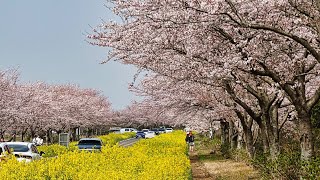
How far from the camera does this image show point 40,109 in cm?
4466

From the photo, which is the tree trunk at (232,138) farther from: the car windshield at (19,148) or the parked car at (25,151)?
the car windshield at (19,148)

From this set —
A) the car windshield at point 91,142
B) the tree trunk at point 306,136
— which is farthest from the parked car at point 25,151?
the tree trunk at point 306,136

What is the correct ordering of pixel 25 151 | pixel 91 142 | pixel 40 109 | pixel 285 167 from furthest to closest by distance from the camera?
pixel 40 109 → pixel 91 142 → pixel 25 151 → pixel 285 167

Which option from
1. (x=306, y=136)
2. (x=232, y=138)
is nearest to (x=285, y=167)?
(x=306, y=136)

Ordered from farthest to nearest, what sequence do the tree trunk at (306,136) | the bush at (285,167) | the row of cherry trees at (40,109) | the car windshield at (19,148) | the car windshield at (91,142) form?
the row of cherry trees at (40,109)
the car windshield at (91,142)
the car windshield at (19,148)
the bush at (285,167)
the tree trunk at (306,136)

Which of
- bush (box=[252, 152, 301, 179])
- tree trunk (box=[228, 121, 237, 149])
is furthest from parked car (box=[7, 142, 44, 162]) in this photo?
tree trunk (box=[228, 121, 237, 149])

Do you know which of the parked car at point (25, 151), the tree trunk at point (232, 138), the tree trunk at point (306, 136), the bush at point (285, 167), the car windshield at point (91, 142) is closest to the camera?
the tree trunk at point (306, 136)

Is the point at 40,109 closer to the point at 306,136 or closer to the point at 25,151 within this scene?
the point at 25,151

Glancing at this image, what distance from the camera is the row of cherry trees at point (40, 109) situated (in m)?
36.5

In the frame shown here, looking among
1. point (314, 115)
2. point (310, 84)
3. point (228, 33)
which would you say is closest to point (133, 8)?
point (228, 33)

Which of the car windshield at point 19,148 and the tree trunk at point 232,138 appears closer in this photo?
the car windshield at point 19,148

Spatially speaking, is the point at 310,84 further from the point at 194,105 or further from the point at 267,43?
the point at 267,43

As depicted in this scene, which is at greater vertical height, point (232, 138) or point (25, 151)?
point (232, 138)

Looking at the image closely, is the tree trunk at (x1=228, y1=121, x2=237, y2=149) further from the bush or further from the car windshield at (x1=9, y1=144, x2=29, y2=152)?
the bush
